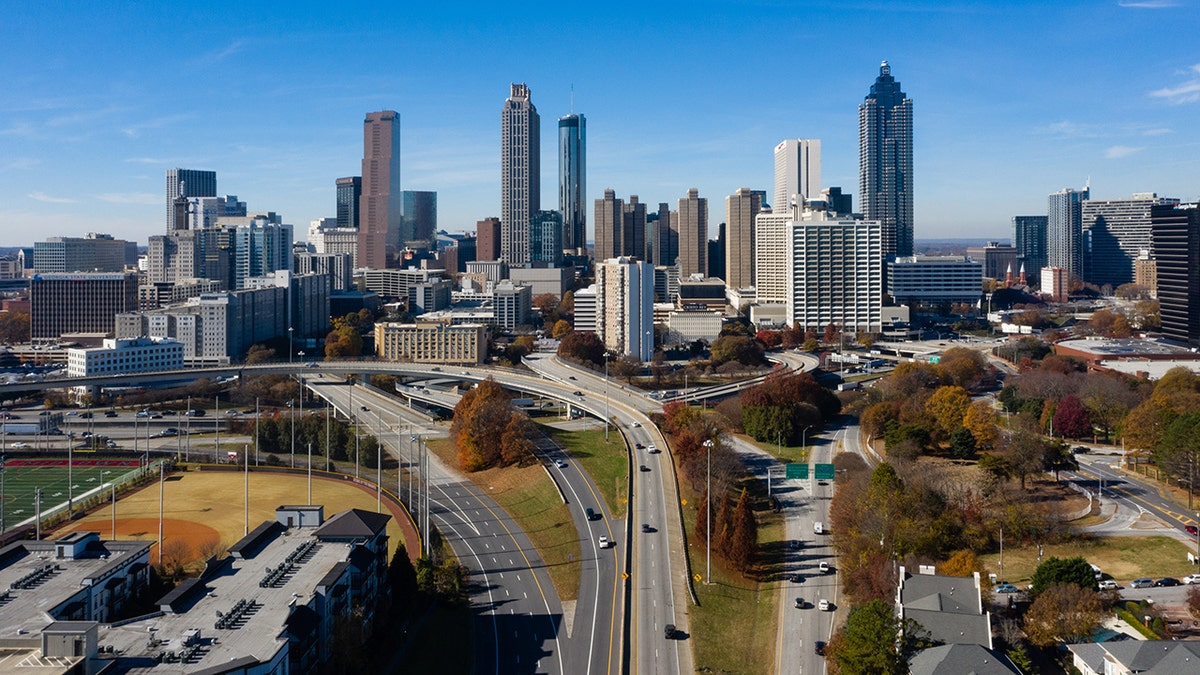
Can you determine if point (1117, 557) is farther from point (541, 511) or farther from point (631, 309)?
point (631, 309)

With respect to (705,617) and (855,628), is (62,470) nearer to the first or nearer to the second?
(705,617)

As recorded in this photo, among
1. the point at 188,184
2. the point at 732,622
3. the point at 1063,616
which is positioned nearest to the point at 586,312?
the point at 732,622

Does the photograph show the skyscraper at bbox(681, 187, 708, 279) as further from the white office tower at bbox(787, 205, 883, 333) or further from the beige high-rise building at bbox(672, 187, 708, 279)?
the white office tower at bbox(787, 205, 883, 333)

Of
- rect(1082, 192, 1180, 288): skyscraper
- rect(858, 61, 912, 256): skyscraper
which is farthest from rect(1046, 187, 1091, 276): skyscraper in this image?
rect(858, 61, 912, 256): skyscraper

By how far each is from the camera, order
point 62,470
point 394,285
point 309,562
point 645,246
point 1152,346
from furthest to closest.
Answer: point 645,246
point 394,285
point 1152,346
point 62,470
point 309,562

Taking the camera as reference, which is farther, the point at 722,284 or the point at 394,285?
the point at 394,285

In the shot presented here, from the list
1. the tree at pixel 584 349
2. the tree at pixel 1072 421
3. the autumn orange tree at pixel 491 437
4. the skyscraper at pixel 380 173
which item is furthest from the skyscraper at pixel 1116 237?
the autumn orange tree at pixel 491 437

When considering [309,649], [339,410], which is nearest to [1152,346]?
[339,410]
